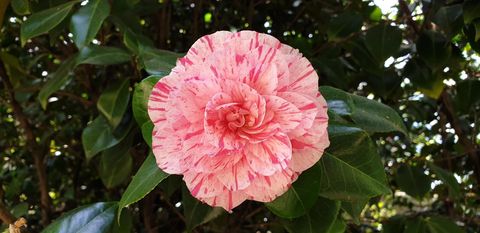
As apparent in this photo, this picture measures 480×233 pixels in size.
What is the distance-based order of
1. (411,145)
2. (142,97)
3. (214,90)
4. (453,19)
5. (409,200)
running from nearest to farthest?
(214,90) → (142,97) → (453,19) → (411,145) → (409,200)

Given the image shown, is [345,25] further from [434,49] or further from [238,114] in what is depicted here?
[238,114]

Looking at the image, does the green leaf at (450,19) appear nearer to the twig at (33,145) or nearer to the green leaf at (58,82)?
the green leaf at (58,82)

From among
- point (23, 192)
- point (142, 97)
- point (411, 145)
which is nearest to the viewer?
point (142, 97)

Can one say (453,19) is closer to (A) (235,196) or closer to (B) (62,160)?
(A) (235,196)

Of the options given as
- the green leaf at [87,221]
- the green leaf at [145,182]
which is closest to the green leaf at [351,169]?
the green leaf at [145,182]

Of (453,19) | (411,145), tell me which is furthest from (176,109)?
(411,145)

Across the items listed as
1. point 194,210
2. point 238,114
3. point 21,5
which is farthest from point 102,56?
point 238,114
